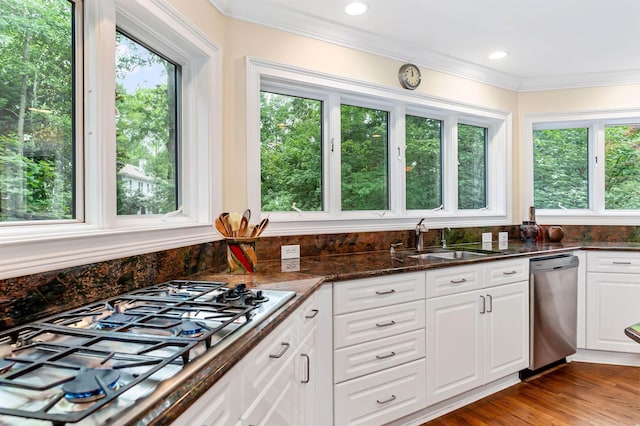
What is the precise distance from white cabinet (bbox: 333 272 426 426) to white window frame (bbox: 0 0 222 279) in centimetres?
85

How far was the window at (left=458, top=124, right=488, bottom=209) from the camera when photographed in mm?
3438

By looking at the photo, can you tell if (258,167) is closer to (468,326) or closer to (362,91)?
(362,91)

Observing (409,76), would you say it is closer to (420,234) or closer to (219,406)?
(420,234)

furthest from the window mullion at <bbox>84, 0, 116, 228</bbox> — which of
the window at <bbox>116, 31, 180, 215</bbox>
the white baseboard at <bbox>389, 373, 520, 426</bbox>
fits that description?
the white baseboard at <bbox>389, 373, 520, 426</bbox>

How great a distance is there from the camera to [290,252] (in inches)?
94.7

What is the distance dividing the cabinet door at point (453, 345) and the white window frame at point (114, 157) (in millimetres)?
1405

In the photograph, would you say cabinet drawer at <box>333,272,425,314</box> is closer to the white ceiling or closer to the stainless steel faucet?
the stainless steel faucet

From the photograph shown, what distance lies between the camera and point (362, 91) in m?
2.70

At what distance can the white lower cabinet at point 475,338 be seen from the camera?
2268mm

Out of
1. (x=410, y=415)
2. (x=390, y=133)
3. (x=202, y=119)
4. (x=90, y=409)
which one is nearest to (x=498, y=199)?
(x=390, y=133)

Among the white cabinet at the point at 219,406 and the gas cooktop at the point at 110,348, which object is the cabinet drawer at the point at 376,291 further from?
the white cabinet at the point at 219,406

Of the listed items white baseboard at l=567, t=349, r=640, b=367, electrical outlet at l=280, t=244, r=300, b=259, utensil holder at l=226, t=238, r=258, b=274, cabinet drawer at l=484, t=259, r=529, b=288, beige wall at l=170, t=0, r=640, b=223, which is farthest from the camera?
white baseboard at l=567, t=349, r=640, b=367

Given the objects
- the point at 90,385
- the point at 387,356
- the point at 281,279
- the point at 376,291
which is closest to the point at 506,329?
the point at 387,356

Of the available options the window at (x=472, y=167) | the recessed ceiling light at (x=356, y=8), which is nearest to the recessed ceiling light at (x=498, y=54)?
the window at (x=472, y=167)
